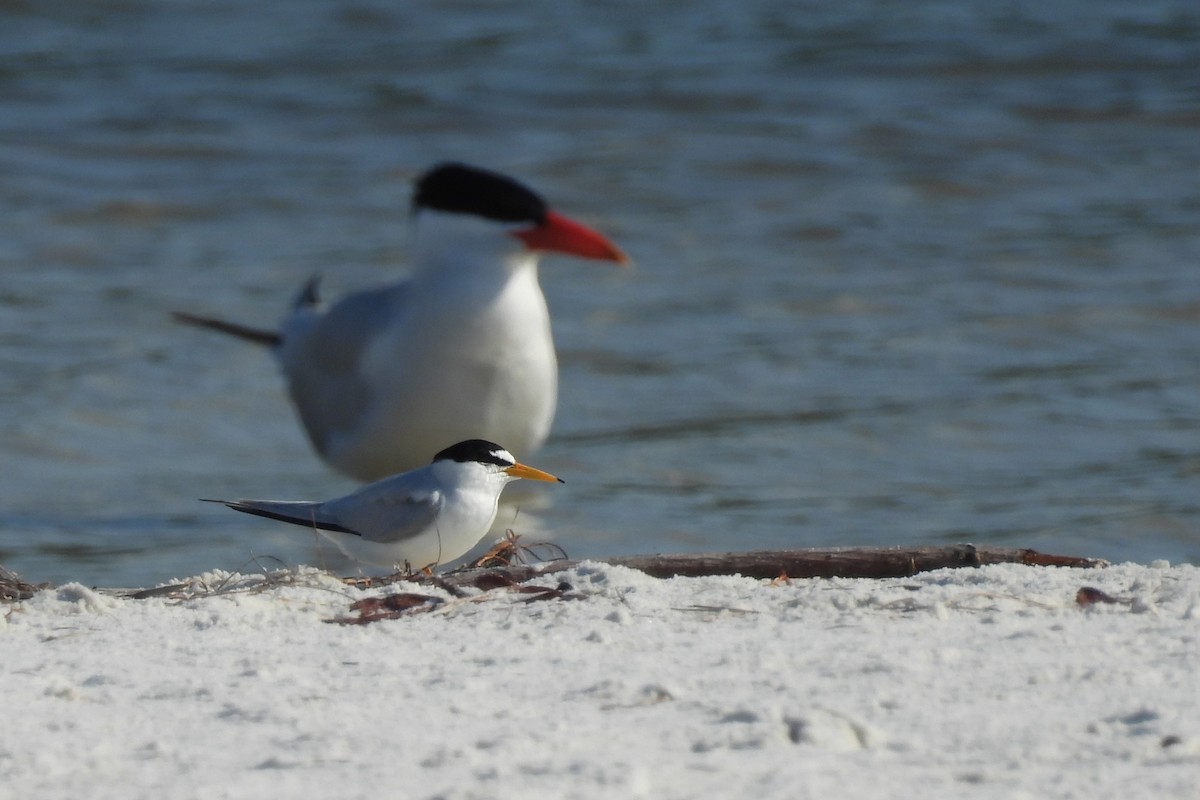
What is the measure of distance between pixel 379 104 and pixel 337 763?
1103 cm

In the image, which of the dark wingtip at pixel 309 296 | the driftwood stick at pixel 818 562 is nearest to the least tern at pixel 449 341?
the dark wingtip at pixel 309 296

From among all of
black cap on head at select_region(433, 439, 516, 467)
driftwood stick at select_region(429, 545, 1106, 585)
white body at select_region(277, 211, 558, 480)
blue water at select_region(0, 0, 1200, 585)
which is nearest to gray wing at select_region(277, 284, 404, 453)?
white body at select_region(277, 211, 558, 480)

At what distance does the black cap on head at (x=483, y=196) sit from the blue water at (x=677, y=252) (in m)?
0.98

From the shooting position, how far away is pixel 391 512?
3770mm

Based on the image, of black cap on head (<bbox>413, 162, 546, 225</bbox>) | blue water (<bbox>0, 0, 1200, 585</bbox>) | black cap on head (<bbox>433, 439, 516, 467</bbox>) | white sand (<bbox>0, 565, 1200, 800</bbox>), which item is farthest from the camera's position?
black cap on head (<bbox>413, 162, 546, 225</bbox>)

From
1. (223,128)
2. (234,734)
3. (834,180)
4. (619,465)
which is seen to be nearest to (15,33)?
(223,128)

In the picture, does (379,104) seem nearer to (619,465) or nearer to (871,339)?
(871,339)

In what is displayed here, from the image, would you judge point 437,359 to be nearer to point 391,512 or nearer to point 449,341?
point 449,341

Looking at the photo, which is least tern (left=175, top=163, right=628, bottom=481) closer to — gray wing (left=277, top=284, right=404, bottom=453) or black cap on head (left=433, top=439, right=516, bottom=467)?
gray wing (left=277, top=284, right=404, bottom=453)

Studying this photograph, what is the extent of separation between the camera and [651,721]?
8.41ft

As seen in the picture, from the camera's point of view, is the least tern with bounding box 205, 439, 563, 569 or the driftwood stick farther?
the least tern with bounding box 205, 439, 563, 569

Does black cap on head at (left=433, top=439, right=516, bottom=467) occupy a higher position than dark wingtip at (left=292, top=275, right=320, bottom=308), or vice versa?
black cap on head at (left=433, top=439, right=516, bottom=467)

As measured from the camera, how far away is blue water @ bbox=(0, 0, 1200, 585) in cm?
621

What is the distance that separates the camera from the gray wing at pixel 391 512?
3.75 metres
